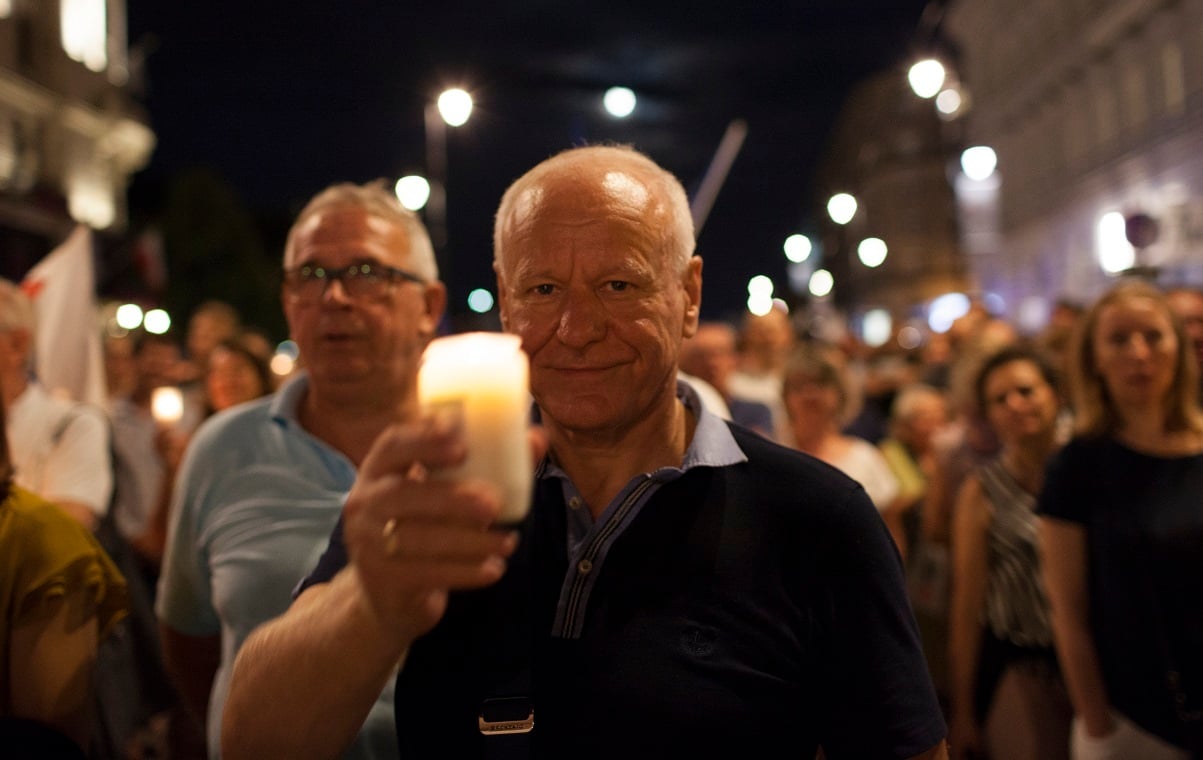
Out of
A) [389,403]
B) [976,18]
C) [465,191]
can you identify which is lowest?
[389,403]

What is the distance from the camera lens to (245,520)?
10.1 ft

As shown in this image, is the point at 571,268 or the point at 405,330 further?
the point at 405,330

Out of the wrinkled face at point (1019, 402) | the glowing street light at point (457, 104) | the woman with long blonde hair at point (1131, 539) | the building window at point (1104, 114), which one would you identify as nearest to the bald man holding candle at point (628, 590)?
the woman with long blonde hair at point (1131, 539)

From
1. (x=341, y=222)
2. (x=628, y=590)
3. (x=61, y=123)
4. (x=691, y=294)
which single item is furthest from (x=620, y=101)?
(x=61, y=123)

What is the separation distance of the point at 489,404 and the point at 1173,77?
35.2 meters

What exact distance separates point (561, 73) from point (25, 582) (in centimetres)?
858

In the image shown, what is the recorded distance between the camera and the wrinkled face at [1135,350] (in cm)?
400

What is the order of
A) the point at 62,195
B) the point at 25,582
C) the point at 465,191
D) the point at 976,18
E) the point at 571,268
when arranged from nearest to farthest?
the point at 571,268, the point at 25,582, the point at 465,191, the point at 62,195, the point at 976,18

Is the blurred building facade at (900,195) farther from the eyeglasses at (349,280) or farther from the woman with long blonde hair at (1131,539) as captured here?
the eyeglasses at (349,280)

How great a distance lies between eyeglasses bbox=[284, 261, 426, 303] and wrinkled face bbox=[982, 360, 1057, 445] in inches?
119

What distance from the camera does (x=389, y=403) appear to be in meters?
3.47

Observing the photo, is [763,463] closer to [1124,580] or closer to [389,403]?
[389,403]

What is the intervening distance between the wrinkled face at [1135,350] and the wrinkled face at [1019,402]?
2.55 feet

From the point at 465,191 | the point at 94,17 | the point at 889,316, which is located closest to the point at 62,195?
the point at 94,17
